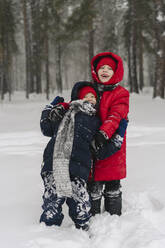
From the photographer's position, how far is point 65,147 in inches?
110

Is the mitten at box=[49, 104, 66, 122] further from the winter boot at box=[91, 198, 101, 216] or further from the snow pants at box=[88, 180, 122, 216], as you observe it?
the winter boot at box=[91, 198, 101, 216]

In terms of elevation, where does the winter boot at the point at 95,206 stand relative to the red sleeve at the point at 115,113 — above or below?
below

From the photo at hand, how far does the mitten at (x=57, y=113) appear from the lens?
9.57 ft

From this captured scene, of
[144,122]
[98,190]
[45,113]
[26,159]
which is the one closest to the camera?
[45,113]

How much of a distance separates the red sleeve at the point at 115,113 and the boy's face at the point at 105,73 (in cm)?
22

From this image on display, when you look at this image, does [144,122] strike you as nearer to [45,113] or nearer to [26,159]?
[26,159]

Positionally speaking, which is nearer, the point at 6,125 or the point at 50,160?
the point at 50,160

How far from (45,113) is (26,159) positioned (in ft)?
8.79

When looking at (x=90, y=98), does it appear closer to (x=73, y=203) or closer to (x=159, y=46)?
(x=73, y=203)

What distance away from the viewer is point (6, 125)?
9.62m

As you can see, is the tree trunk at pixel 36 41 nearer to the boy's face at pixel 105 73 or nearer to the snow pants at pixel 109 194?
the boy's face at pixel 105 73

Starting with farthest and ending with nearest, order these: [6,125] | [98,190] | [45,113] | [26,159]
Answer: [6,125] < [26,159] < [98,190] < [45,113]

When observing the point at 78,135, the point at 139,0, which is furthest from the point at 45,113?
the point at 139,0

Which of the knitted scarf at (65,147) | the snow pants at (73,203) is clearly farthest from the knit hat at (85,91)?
the snow pants at (73,203)
